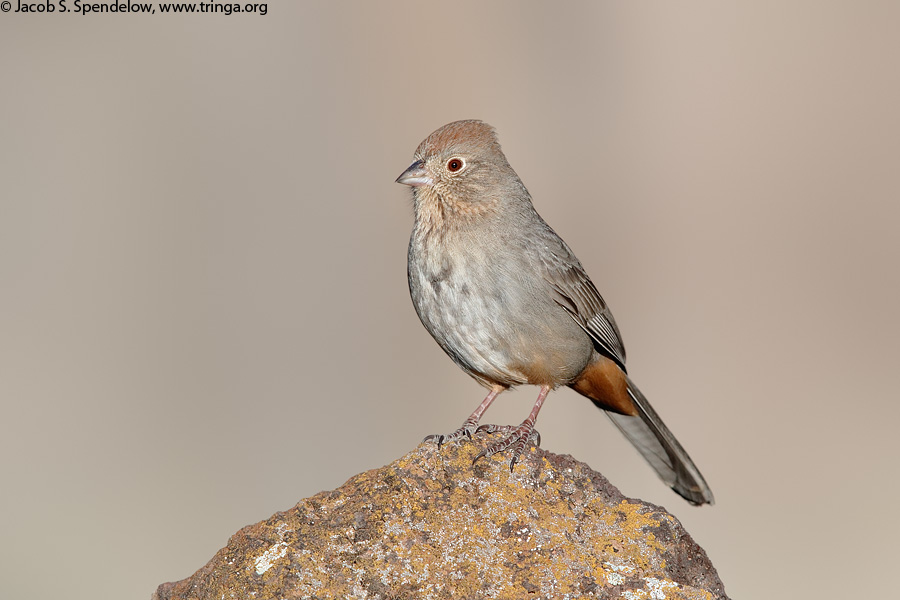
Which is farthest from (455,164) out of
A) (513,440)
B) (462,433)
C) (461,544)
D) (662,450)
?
(461,544)

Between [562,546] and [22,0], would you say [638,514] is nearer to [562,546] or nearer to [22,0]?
[562,546]

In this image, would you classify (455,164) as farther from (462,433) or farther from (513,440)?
(513,440)

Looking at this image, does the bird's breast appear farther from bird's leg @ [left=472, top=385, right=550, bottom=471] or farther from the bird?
bird's leg @ [left=472, top=385, right=550, bottom=471]

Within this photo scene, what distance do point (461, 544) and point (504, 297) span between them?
167cm

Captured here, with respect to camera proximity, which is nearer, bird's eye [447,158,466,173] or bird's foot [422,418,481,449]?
bird's foot [422,418,481,449]

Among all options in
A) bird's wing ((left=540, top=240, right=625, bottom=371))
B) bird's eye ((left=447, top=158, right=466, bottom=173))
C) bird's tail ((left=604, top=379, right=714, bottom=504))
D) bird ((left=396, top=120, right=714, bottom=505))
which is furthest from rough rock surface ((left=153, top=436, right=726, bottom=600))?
bird's eye ((left=447, top=158, right=466, bottom=173))

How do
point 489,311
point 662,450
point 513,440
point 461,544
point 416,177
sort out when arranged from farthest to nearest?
point 662,450 → point 416,177 → point 489,311 → point 513,440 → point 461,544

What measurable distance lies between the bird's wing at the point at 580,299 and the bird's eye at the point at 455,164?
68 cm

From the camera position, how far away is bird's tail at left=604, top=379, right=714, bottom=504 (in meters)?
5.46

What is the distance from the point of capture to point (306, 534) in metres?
3.35

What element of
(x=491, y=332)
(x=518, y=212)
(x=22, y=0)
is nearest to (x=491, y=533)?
(x=491, y=332)

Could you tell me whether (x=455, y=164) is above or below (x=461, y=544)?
above

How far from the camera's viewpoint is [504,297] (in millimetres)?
4762

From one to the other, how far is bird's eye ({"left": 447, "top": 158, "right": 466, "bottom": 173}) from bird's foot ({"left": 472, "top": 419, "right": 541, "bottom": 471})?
61.3 inches
